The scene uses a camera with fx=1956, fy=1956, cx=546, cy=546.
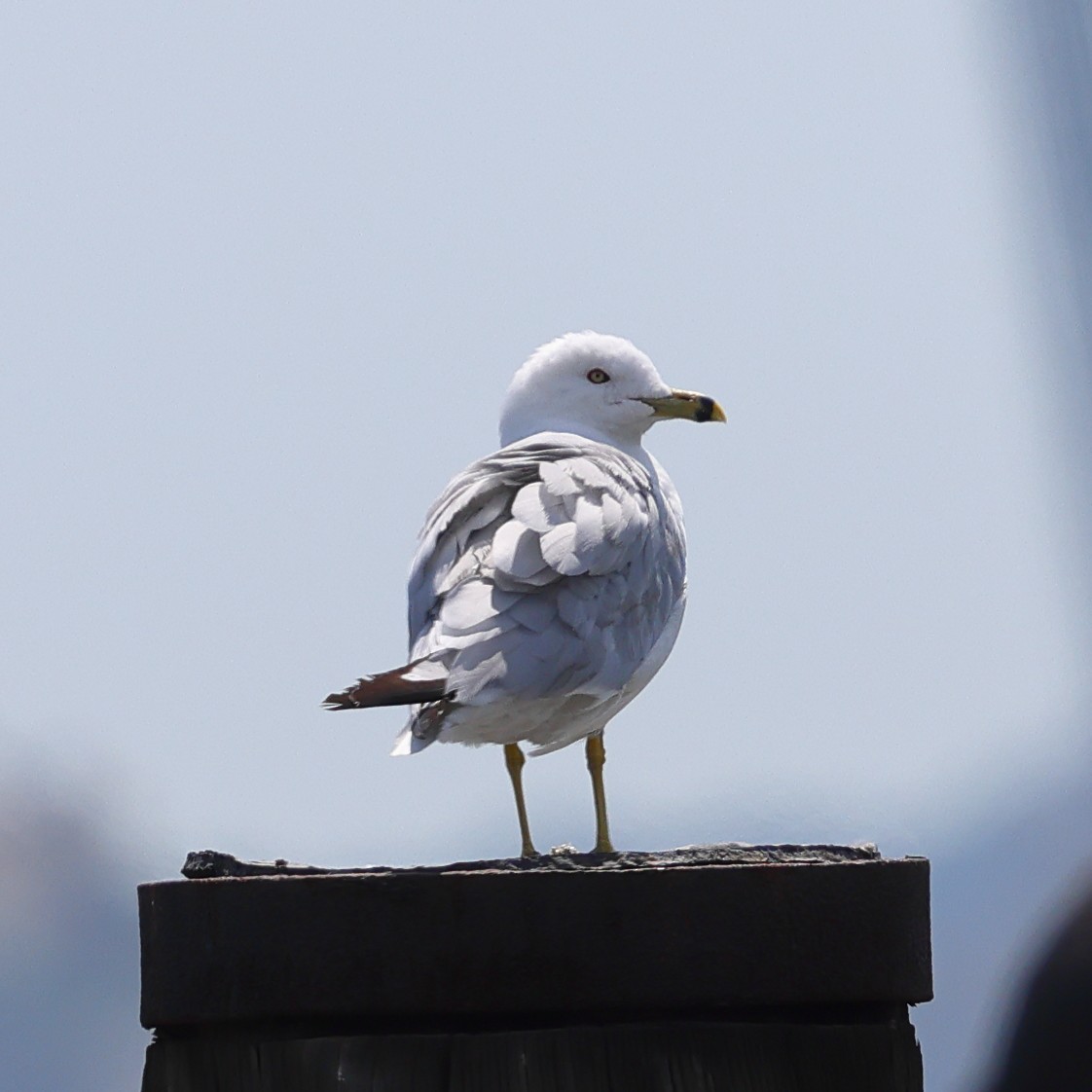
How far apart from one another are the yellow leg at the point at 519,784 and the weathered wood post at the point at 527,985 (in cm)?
202

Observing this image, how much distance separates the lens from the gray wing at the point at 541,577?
4070 millimetres

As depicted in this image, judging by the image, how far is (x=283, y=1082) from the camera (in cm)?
232

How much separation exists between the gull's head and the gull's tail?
1.86 meters

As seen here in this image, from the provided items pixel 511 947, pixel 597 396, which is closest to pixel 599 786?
pixel 597 396

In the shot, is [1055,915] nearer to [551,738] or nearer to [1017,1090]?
[1017,1090]

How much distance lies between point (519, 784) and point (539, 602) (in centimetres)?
61

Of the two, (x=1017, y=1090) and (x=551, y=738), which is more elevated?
(x=551, y=738)

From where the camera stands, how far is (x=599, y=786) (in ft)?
16.4

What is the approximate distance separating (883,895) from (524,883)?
47 cm

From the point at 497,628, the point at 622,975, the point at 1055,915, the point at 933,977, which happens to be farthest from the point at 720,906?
the point at 1055,915

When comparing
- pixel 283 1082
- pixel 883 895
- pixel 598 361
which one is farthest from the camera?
pixel 598 361

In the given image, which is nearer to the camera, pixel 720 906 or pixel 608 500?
pixel 720 906

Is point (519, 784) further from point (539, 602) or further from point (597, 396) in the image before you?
point (597, 396)

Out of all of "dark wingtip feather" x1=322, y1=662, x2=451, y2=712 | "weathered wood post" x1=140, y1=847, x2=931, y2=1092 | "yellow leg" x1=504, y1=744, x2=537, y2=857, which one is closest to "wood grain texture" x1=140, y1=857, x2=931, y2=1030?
"weathered wood post" x1=140, y1=847, x2=931, y2=1092
